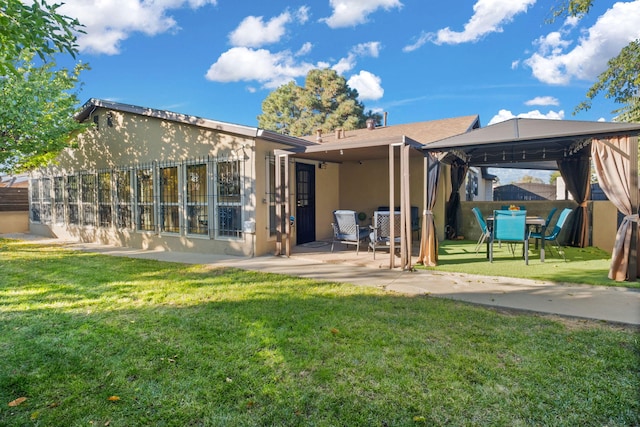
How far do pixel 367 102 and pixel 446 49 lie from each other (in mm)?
10634

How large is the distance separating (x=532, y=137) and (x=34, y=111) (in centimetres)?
1099

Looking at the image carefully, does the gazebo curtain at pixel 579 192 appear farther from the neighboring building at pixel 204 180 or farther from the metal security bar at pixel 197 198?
the metal security bar at pixel 197 198

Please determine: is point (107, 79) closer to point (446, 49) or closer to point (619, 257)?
point (446, 49)

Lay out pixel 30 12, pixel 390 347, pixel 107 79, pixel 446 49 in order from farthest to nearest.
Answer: pixel 446 49 < pixel 107 79 < pixel 30 12 < pixel 390 347

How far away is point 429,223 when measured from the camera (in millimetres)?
6582

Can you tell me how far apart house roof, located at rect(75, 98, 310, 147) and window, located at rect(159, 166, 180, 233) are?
4.41 ft

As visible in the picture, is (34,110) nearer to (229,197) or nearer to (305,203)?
(229,197)

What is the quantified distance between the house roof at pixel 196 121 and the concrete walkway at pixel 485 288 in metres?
2.75

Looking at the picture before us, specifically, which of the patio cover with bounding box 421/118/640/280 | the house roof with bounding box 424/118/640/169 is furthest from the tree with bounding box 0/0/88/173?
the patio cover with bounding box 421/118/640/280

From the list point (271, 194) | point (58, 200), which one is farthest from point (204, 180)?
point (58, 200)

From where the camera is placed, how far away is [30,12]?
3592mm

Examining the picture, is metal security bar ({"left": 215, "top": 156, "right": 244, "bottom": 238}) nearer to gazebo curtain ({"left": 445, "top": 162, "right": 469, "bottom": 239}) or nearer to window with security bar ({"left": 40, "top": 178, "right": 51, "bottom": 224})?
gazebo curtain ({"left": 445, "top": 162, "right": 469, "bottom": 239})

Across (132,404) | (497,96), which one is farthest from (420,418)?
(497,96)

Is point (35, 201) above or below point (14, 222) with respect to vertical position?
above
